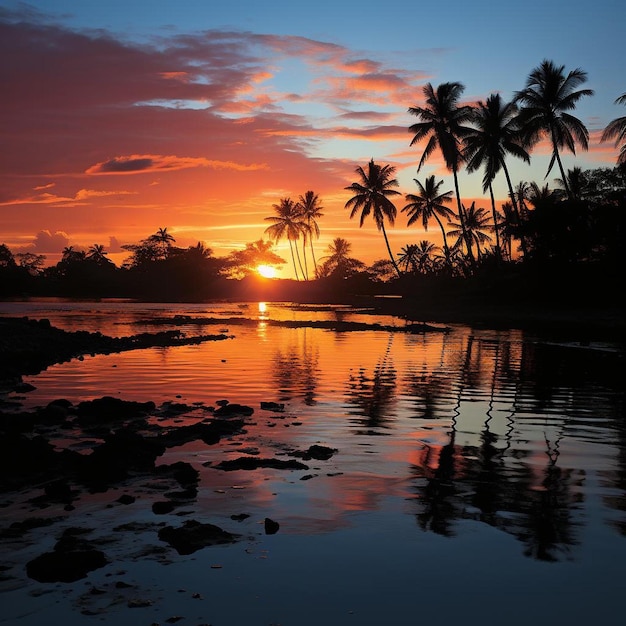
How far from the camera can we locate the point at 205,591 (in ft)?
16.7

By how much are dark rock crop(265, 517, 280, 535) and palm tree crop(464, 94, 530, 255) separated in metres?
50.7

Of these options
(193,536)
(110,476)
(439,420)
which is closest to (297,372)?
(439,420)

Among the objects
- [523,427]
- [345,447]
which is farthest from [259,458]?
[523,427]

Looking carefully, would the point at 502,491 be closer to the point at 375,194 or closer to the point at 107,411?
the point at 107,411

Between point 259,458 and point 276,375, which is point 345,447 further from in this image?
point 276,375

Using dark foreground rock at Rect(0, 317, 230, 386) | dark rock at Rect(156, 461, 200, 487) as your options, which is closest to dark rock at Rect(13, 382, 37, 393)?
dark foreground rock at Rect(0, 317, 230, 386)

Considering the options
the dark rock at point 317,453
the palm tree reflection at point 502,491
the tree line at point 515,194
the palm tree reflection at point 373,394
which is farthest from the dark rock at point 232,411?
the tree line at point 515,194

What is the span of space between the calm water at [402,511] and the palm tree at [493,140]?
3980 centimetres

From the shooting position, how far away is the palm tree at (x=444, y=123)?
183 ft

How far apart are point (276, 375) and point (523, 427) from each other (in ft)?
28.9

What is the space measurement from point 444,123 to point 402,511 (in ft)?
178

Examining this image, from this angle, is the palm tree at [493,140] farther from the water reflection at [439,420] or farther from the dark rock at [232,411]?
the dark rock at [232,411]

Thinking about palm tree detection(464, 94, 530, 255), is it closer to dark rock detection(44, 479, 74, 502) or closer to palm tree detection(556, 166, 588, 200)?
palm tree detection(556, 166, 588, 200)

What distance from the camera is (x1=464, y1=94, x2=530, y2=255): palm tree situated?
52.8 m
